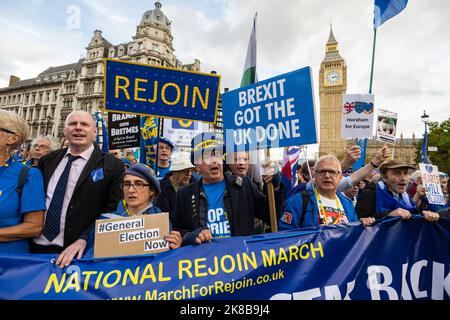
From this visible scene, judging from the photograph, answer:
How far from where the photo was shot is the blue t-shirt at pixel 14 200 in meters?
2.03

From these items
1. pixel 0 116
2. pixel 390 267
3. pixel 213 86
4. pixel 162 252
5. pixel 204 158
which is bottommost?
pixel 390 267

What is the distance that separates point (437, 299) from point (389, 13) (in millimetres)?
4366

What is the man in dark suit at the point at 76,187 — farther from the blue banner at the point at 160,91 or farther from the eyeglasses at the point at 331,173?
the eyeglasses at the point at 331,173

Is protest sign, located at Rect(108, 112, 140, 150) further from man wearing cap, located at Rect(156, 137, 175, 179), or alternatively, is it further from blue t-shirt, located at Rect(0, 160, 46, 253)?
blue t-shirt, located at Rect(0, 160, 46, 253)

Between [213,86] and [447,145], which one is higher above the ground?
[447,145]

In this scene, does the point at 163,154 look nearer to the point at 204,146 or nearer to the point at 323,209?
the point at 204,146

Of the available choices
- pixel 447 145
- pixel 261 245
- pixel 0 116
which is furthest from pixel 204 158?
pixel 447 145

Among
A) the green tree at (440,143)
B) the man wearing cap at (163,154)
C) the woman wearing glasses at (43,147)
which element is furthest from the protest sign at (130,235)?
the green tree at (440,143)

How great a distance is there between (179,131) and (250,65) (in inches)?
194

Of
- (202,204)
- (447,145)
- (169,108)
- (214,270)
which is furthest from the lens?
(447,145)

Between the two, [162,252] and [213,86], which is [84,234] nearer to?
[162,252]

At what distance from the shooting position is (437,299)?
2318mm

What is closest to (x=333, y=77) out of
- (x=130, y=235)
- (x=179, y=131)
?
(x=179, y=131)

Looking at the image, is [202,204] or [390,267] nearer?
[390,267]
